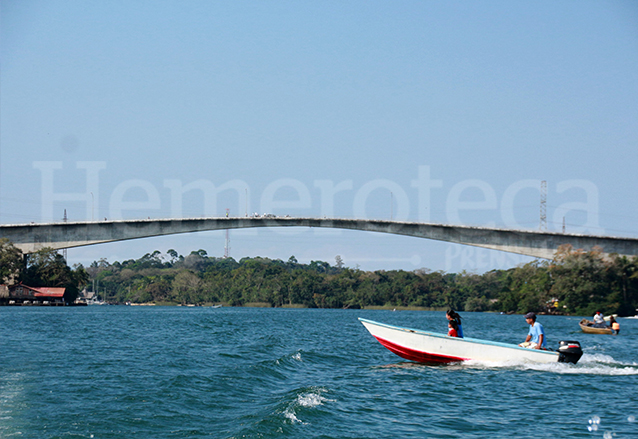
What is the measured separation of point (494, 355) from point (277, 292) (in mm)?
116591

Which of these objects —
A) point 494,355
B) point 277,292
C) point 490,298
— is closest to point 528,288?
point 490,298

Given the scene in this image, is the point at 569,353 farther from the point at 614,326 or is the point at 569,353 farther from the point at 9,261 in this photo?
the point at 9,261

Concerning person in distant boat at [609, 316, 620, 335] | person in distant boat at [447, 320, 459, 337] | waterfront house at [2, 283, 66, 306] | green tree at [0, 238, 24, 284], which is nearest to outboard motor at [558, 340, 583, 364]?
person in distant boat at [447, 320, 459, 337]

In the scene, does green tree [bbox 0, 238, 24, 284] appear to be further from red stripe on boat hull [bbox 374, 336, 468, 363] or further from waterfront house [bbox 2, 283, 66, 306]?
red stripe on boat hull [bbox 374, 336, 468, 363]

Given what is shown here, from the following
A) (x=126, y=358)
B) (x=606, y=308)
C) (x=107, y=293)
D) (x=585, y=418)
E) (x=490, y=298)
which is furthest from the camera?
(x=107, y=293)

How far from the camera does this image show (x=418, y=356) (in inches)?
772

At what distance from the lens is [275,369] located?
61.1 ft

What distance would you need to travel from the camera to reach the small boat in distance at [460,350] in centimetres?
1838

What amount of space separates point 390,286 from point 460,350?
11489 centimetres

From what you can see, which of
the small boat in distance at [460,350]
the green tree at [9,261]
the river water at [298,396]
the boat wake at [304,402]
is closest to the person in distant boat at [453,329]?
the small boat in distance at [460,350]

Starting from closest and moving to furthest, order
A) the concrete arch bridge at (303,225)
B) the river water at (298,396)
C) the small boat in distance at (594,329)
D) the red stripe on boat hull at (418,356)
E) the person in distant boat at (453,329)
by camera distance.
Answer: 1. the river water at (298,396)
2. the person in distant boat at (453,329)
3. the red stripe on boat hull at (418,356)
4. the small boat in distance at (594,329)
5. the concrete arch bridge at (303,225)

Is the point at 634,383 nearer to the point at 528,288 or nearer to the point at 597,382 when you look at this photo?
the point at 597,382

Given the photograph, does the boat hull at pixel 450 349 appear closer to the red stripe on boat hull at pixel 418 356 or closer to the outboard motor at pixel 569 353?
the red stripe on boat hull at pixel 418 356

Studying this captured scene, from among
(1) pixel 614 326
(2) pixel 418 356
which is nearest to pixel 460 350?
(2) pixel 418 356
